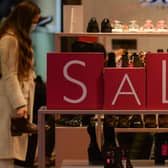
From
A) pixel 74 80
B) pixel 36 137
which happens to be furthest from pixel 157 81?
pixel 36 137

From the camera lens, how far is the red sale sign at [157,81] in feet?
8.50

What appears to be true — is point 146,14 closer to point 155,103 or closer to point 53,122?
point 53,122

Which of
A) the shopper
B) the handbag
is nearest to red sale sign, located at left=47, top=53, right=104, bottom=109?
the handbag

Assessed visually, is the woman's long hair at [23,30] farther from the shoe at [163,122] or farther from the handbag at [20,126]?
the shoe at [163,122]

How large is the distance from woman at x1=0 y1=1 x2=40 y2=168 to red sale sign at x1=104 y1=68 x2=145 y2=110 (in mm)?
953

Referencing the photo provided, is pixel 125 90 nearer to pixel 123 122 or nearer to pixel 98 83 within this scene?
pixel 98 83

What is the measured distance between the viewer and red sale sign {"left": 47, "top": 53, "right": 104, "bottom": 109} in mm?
2584

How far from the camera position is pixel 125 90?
102 inches

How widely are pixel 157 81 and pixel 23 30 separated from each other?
47.9 inches

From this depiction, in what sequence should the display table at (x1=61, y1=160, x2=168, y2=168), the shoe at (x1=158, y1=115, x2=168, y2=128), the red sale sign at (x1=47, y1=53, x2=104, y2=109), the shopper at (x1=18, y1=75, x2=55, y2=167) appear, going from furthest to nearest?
the shopper at (x1=18, y1=75, x2=55, y2=167)
the shoe at (x1=158, y1=115, x2=168, y2=128)
the display table at (x1=61, y1=160, x2=168, y2=168)
the red sale sign at (x1=47, y1=53, x2=104, y2=109)

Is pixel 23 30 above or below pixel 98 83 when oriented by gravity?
above

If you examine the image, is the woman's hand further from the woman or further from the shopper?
the shopper

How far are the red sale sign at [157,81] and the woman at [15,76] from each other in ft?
3.53

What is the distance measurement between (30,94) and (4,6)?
3523mm
